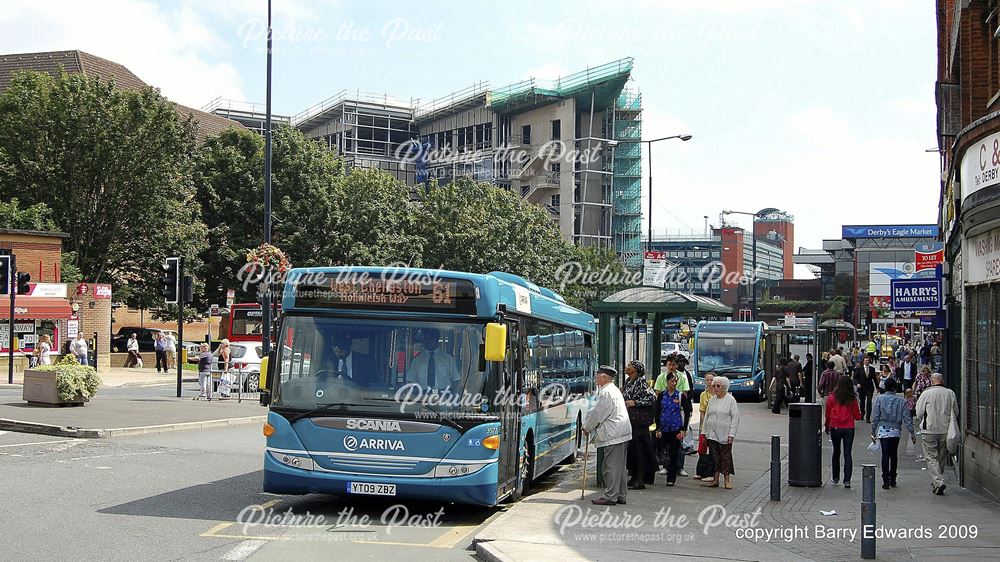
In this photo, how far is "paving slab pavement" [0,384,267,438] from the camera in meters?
19.7

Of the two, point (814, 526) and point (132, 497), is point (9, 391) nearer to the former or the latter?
point (132, 497)

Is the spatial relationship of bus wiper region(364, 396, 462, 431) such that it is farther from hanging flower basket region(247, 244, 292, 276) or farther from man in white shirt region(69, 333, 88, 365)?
man in white shirt region(69, 333, 88, 365)

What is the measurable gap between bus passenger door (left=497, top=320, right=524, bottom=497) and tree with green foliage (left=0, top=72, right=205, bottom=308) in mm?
37605

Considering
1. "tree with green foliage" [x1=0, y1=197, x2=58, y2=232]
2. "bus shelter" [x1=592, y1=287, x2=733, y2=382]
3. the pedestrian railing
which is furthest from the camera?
"tree with green foliage" [x1=0, y1=197, x2=58, y2=232]

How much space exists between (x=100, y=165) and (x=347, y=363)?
38.8 m

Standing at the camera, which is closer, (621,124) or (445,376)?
(445,376)

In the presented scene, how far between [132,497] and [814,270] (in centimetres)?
15451

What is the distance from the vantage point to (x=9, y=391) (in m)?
30.1

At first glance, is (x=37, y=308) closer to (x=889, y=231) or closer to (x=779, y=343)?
(x=779, y=343)

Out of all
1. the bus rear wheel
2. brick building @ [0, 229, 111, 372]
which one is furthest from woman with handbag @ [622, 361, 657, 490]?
brick building @ [0, 229, 111, 372]

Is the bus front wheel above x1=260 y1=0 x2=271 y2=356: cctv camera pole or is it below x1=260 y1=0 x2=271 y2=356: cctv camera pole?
below

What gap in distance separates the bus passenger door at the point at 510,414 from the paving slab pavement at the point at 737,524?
0.40 m

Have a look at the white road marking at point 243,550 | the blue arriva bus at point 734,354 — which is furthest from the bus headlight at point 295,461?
the blue arriva bus at point 734,354

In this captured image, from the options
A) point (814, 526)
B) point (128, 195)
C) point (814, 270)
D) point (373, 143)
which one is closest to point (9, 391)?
point (128, 195)
